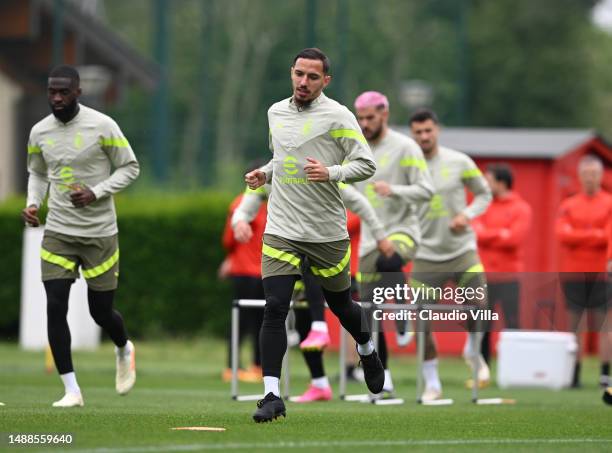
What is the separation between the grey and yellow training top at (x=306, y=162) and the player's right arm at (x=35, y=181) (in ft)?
7.19

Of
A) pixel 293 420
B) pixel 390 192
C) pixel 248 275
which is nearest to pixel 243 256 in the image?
pixel 248 275

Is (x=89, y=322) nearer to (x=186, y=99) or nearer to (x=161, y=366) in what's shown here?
(x=161, y=366)

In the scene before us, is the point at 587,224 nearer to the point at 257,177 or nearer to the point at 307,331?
the point at 307,331

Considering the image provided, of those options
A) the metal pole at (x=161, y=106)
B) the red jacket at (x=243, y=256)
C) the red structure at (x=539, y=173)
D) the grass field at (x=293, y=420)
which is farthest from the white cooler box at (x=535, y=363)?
the metal pole at (x=161, y=106)

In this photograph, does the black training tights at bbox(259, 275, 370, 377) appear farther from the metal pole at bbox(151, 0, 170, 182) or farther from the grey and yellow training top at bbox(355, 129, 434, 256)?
the metal pole at bbox(151, 0, 170, 182)

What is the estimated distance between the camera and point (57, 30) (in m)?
32.1

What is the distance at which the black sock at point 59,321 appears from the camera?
36.5 feet

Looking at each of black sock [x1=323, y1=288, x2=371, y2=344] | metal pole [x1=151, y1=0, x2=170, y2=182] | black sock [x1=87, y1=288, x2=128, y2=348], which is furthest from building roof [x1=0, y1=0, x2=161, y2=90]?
black sock [x1=323, y1=288, x2=371, y2=344]

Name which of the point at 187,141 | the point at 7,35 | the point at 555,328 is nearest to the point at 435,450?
the point at 555,328

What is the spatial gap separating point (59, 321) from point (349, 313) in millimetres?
2249

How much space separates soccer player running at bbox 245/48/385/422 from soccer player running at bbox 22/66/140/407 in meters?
1.79

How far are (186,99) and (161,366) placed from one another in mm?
40231

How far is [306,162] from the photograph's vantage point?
992 cm

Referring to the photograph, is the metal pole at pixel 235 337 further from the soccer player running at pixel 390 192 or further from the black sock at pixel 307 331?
the soccer player running at pixel 390 192
